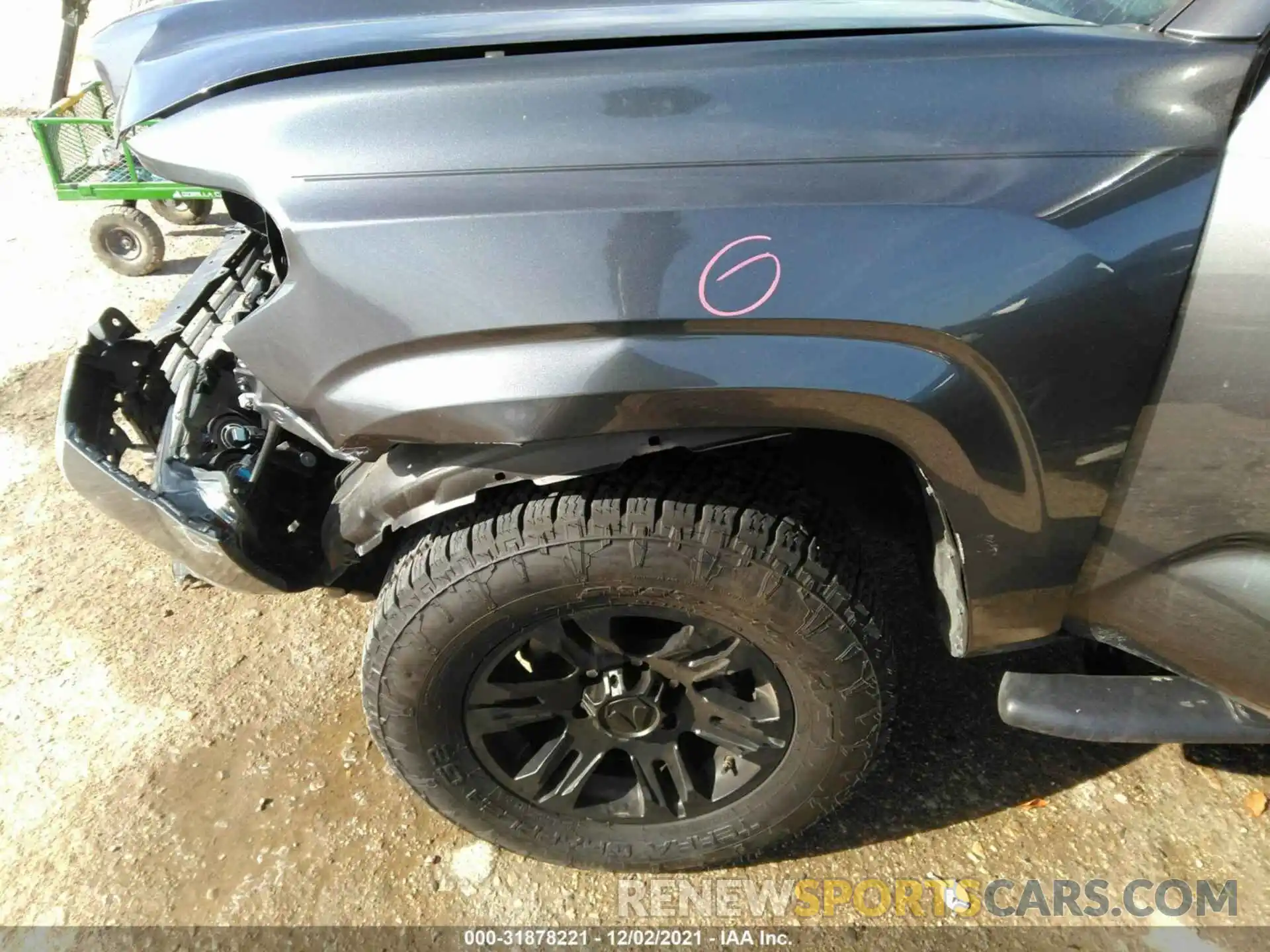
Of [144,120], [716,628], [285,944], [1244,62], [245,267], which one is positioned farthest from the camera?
[245,267]

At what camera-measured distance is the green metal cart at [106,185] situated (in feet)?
15.5

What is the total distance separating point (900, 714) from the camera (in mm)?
2516

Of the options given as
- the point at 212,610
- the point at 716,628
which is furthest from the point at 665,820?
the point at 212,610

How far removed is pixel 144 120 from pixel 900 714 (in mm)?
2303

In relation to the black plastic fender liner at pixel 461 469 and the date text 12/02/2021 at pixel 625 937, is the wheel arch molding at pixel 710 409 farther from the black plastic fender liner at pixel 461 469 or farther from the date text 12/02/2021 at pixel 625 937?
the date text 12/02/2021 at pixel 625 937

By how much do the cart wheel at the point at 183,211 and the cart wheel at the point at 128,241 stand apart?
2.08 feet

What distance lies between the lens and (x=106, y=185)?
15.7 feet

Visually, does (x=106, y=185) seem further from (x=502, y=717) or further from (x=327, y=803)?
(x=502, y=717)

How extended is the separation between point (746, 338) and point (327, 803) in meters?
1.74

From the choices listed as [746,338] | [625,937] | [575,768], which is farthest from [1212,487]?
[625,937]

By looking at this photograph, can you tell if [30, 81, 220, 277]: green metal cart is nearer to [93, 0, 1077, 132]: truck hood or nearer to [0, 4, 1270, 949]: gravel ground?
[0, 4, 1270, 949]: gravel ground

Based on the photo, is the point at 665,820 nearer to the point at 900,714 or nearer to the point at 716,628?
the point at 716,628

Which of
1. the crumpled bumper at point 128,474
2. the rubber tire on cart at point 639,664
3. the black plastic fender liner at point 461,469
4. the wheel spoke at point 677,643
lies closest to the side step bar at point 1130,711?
the rubber tire on cart at point 639,664

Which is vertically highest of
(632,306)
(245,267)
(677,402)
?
(632,306)
